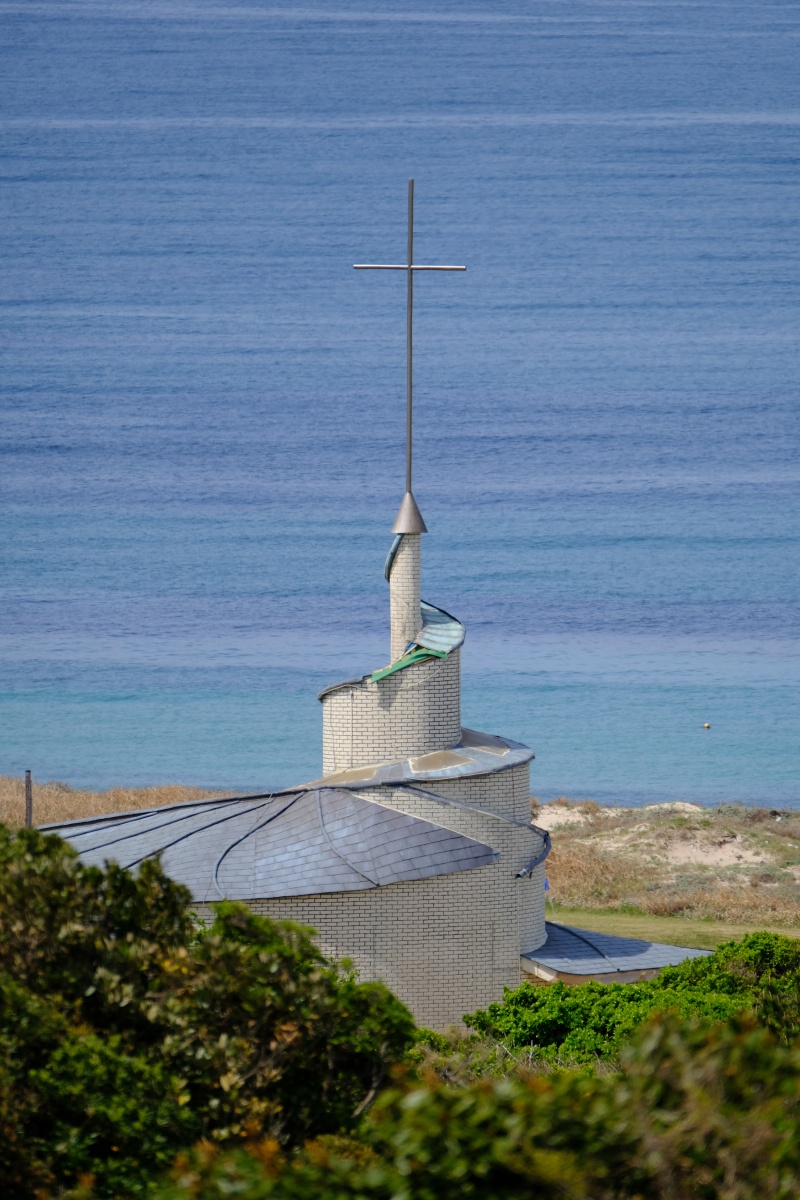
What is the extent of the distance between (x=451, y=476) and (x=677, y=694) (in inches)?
987

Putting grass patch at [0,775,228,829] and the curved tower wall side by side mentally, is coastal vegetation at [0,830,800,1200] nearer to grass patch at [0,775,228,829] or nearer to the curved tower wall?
the curved tower wall

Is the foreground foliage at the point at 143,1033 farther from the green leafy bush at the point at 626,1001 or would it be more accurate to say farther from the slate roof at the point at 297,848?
the slate roof at the point at 297,848

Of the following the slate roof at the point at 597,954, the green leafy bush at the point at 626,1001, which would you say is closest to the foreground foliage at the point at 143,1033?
the green leafy bush at the point at 626,1001

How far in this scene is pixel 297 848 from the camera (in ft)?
81.3

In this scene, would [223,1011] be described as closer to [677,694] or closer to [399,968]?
[399,968]

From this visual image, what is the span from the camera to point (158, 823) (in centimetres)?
2661

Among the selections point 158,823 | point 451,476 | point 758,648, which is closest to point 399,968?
point 158,823

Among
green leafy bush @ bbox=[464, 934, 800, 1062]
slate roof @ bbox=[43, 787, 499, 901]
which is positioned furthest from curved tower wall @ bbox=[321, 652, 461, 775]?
green leafy bush @ bbox=[464, 934, 800, 1062]

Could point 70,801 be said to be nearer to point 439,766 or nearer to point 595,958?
point 595,958

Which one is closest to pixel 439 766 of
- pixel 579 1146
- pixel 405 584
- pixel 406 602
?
pixel 406 602

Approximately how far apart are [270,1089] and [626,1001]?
34.9ft

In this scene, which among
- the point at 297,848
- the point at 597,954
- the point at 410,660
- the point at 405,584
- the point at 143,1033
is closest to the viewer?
the point at 143,1033

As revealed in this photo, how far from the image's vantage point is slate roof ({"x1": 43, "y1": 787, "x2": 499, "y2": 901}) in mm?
24125

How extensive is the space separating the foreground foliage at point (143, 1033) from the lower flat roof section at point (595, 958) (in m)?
11.1
